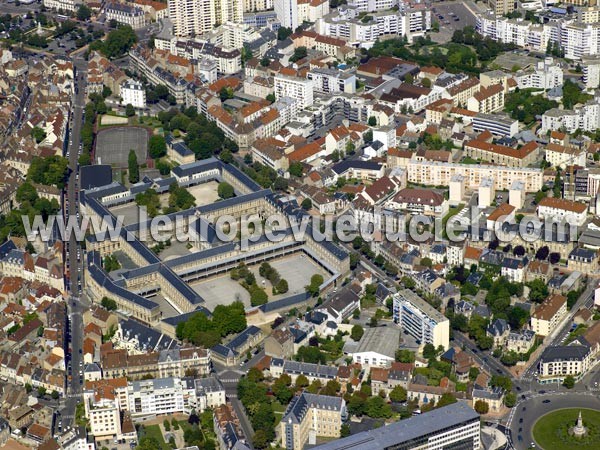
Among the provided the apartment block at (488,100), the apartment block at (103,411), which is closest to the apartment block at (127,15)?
the apartment block at (488,100)

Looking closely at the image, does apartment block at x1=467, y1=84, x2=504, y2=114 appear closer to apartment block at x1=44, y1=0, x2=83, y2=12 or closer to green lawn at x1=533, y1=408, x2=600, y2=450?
green lawn at x1=533, y1=408, x2=600, y2=450

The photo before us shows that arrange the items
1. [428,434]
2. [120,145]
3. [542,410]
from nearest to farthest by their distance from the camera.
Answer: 1. [428,434]
2. [542,410]
3. [120,145]

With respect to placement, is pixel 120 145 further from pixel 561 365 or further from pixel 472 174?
pixel 561 365

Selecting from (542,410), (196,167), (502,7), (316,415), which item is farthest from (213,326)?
(502,7)

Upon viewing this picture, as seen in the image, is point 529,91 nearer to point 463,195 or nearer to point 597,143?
point 597,143

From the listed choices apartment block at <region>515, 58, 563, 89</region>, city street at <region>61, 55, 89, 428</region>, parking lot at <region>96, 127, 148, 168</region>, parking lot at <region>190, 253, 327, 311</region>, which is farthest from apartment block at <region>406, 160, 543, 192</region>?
city street at <region>61, 55, 89, 428</region>

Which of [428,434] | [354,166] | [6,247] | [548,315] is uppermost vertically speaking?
[428,434]
